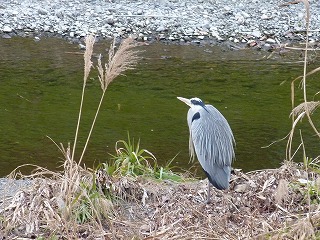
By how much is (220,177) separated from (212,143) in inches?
12.9

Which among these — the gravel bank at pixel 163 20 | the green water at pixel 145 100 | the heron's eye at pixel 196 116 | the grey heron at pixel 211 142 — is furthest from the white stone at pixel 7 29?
the heron's eye at pixel 196 116

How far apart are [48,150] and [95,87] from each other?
99.2 inches

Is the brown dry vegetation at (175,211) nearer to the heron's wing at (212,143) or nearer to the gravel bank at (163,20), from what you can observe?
the heron's wing at (212,143)

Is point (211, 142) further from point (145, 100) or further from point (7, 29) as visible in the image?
point (7, 29)

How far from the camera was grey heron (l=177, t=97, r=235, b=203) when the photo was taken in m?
5.10

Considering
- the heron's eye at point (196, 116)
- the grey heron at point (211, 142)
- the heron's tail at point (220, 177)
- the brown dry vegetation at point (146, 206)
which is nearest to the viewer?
the brown dry vegetation at point (146, 206)

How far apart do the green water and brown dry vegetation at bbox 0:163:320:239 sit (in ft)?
7.33

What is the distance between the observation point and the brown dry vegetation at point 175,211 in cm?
449

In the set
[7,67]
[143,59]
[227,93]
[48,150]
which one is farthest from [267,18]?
[48,150]

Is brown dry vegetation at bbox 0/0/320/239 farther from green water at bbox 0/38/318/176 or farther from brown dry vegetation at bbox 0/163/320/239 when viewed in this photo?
green water at bbox 0/38/318/176

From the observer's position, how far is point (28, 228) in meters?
4.56

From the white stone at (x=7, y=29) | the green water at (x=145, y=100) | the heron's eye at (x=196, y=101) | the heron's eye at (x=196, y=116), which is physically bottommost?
the green water at (x=145, y=100)

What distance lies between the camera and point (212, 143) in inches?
207

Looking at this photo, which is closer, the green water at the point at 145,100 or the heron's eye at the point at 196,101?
the heron's eye at the point at 196,101
